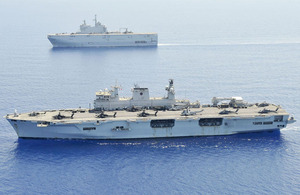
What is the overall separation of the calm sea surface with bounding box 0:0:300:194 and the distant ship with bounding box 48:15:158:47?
15.3 ft

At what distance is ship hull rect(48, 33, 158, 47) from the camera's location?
379 feet

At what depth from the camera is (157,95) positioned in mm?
65625

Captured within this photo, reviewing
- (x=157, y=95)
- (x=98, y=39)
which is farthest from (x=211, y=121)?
(x=98, y=39)

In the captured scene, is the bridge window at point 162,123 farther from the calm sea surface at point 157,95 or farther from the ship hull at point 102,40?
the ship hull at point 102,40

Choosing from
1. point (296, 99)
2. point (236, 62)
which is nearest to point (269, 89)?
point (296, 99)

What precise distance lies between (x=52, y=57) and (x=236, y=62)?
2079 inches

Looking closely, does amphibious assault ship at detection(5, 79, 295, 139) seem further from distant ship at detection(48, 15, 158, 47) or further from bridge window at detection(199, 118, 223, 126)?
distant ship at detection(48, 15, 158, 47)

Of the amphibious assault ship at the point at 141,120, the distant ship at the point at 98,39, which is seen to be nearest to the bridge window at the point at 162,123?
the amphibious assault ship at the point at 141,120

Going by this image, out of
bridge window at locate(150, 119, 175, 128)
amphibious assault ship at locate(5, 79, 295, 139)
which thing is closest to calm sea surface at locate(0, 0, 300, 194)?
amphibious assault ship at locate(5, 79, 295, 139)

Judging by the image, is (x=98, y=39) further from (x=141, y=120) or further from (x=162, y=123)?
(x=141, y=120)

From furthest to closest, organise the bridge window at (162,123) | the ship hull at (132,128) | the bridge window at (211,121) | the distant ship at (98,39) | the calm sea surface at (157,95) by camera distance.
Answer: the distant ship at (98,39) → the bridge window at (211,121) → the bridge window at (162,123) → the ship hull at (132,128) → the calm sea surface at (157,95)

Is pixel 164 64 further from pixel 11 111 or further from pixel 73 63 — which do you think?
pixel 11 111

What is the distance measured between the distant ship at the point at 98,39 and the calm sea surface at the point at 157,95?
466 cm

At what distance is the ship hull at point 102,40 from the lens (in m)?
115
